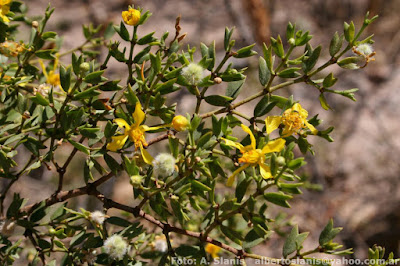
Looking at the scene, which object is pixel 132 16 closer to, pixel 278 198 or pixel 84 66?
pixel 84 66

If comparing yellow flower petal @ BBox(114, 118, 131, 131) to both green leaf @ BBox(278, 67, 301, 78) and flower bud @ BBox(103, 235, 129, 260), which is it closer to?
flower bud @ BBox(103, 235, 129, 260)

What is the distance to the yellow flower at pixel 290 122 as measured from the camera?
1092 mm

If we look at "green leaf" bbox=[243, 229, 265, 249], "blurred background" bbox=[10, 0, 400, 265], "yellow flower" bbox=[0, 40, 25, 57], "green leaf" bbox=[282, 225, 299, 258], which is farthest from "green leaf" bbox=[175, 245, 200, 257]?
"blurred background" bbox=[10, 0, 400, 265]

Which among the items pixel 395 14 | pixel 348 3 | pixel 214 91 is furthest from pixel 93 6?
pixel 395 14

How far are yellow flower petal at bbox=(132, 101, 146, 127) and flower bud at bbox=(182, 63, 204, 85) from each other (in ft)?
0.44

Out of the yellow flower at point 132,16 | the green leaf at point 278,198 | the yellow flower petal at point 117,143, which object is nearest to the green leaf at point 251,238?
the green leaf at point 278,198

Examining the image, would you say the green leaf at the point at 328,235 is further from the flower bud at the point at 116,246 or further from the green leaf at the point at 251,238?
the flower bud at the point at 116,246

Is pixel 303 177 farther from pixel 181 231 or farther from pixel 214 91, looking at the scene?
pixel 214 91

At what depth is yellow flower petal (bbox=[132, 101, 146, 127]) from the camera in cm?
105

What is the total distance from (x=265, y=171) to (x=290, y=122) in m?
0.16

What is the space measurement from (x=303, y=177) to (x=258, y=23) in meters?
2.36

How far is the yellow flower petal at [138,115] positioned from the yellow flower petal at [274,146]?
30cm

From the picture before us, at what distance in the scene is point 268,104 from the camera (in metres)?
1.15

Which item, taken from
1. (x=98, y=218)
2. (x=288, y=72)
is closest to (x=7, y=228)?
(x=98, y=218)
